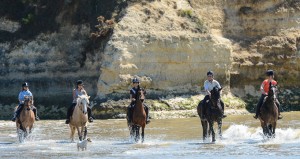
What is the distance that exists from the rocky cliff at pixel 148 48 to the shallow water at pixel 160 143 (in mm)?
6335

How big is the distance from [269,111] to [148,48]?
1807cm

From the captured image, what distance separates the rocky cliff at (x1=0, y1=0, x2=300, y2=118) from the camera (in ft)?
147

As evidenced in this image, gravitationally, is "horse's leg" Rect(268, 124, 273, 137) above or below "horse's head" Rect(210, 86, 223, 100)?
below

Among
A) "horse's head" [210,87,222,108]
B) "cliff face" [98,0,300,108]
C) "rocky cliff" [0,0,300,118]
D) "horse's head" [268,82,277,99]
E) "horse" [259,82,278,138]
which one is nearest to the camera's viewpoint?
"horse's head" [268,82,277,99]

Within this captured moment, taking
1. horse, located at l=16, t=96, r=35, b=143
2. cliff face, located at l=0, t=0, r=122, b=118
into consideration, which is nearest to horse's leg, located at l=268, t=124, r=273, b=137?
horse, located at l=16, t=96, r=35, b=143

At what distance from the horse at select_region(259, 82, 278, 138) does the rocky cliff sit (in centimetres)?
1600

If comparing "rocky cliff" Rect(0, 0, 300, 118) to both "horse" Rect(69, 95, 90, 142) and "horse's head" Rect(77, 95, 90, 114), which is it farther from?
"horse's head" Rect(77, 95, 90, 114)

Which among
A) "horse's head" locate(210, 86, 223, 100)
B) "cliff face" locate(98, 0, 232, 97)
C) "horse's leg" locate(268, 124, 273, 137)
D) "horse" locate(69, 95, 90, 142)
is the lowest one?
"horse's leg" locate(268, 124, 273, 137)

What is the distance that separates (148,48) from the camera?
44.8 metres

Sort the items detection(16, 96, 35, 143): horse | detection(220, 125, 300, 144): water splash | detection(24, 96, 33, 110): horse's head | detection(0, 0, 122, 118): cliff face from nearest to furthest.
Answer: detection(220, 125, 300, 144): water splash < detection(24, 96, 33, 110): horse's head < detection(16, 96, 35, 143): horse < detection(0, 0, 122, 118): cliff face

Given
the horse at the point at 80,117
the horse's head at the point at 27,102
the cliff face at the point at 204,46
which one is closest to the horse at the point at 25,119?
the horse's head at the point at 27,102

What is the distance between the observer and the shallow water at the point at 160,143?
23859mm

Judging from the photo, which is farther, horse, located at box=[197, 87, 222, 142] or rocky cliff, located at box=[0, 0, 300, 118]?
rocky cliff, located at box=[0, 0, 300, 118]

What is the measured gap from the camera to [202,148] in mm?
25484
